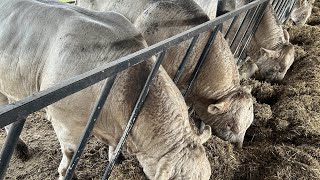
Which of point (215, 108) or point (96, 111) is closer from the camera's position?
point (96, 111)

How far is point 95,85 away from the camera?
2463 millimetres

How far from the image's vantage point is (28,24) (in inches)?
119

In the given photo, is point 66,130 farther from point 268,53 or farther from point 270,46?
point 270,46

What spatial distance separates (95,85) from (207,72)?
4.72ft

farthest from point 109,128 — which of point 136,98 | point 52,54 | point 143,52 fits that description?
point 143,52

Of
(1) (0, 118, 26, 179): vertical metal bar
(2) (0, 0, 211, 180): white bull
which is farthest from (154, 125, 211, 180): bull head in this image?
(1) (0, 118, 26, 179): vertical metal bar

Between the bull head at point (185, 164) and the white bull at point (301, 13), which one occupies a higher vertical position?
the white bull at point (301, 13)

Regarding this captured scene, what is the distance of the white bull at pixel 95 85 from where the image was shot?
2293 millimetres

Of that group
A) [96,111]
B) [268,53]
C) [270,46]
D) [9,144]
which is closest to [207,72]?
[268,53]

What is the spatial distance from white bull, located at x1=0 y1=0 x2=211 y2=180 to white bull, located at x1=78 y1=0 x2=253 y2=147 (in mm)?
832

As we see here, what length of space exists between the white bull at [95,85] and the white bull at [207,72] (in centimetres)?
83

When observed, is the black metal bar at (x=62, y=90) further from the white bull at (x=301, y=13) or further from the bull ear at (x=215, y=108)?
the white bull at (x=301, y=13)

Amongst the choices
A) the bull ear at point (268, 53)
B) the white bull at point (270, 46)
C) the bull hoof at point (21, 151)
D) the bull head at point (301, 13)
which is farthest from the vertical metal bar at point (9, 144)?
the bull head at point (301, 13)

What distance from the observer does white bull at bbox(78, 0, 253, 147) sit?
3.30 meters
